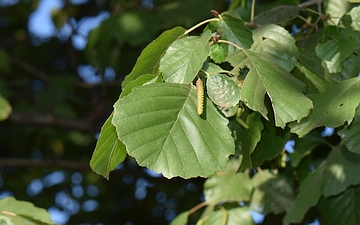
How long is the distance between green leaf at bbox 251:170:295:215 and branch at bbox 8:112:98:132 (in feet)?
5.28

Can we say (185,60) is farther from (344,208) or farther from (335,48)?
(344,208)

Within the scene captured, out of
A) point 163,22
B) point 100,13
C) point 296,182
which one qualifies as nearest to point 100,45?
point 163,22

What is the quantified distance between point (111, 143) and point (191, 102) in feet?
0.83

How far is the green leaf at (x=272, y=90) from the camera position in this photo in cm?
123

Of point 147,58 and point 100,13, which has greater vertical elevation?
point 147,58

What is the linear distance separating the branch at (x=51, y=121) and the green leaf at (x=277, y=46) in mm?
2204

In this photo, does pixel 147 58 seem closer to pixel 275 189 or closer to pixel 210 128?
pixel 210 128

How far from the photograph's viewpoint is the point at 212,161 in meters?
1.23

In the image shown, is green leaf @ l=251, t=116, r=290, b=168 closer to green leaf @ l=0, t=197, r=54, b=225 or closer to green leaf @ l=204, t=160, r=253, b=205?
green leaf @ l=204, t=160, r=253, b=205

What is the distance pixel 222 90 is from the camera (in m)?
1.23

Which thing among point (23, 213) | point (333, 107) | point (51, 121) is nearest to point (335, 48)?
point (333, 107)

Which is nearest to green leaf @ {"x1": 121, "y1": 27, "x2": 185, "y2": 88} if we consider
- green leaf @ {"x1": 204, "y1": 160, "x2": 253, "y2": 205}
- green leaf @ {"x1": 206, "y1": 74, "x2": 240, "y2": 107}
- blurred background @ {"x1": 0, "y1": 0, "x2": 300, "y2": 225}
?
green leaf @ {"x1": 206, "y1": 74, "x2": 240, "y2": 107}

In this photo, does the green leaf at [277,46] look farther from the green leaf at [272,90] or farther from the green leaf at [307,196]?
the green leaf at [307,196]

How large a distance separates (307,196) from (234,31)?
2.60 feet
